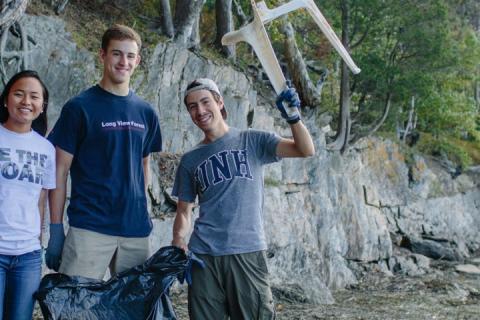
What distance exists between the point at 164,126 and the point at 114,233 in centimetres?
509

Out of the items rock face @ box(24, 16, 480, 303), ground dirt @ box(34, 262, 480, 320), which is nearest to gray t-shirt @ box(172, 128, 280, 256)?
ground dirt @ box(34, 262, 480, 320)

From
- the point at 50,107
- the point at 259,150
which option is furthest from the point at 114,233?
the point at 50,107

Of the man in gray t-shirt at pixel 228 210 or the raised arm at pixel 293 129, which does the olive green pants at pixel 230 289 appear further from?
the raised arm at pixel 293 129

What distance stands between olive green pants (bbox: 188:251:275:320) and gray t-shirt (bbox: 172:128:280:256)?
60 mm

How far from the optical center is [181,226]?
3.71m

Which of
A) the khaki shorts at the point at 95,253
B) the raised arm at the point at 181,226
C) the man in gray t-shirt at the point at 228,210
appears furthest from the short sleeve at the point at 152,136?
the khaki shorts at the point at 95,253

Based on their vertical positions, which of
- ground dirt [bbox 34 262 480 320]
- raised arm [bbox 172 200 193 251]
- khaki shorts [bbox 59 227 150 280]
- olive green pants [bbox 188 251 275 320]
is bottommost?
Result: ground dirt [bbox 34 262 480 320]

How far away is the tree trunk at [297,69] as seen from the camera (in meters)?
11.1

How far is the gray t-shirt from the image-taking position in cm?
355

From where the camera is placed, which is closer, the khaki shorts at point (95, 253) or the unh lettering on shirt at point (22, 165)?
the unh lettering on shirt at point (22, 165)

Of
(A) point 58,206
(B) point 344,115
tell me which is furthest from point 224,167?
(B) point 344,115

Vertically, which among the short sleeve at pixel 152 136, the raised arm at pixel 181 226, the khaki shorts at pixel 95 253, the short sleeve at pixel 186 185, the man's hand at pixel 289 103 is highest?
the man's hand at pixel 289 103

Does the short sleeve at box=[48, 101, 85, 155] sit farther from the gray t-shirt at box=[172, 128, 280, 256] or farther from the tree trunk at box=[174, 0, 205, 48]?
the tree trunk at box=[174, 0, 205, 48]

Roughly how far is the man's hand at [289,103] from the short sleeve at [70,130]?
113cm
